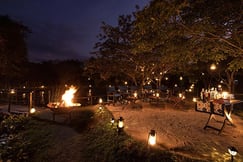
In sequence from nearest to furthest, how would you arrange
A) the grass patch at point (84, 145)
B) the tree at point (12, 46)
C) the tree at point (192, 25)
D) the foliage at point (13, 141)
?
the grass patch at point (84, 145) < the tree at point (192, 25) < the foliage at point (13, 141) < the tree at point (12, 46)

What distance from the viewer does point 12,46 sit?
1227 cm

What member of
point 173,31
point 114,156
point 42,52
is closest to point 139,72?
point 173,31

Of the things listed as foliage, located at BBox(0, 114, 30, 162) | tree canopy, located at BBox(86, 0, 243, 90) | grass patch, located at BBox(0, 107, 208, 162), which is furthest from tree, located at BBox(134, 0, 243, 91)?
foliage, located at BBox(0, 114, 30, 162)

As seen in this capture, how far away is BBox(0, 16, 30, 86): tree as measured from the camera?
37.6 ft

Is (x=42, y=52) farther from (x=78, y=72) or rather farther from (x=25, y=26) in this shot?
(x=25, y=26)

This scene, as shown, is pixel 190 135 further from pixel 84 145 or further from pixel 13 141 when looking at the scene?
pixel 13 141

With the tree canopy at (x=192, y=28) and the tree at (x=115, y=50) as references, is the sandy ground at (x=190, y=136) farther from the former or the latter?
the tree at (x=115, y=50)

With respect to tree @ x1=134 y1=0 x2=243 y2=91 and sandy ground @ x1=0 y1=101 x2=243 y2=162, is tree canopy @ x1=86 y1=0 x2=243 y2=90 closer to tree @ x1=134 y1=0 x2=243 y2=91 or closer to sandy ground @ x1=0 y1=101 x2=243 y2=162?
tree @ x1=134 y1=0 x2=243 y2=91

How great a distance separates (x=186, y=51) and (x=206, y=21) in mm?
1226

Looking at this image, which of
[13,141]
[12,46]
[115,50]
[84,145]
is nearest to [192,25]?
[84,145]

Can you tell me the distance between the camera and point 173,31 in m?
4.06

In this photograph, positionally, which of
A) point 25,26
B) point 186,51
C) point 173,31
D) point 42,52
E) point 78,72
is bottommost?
point 186,51

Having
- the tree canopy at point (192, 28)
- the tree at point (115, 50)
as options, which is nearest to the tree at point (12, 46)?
the tree at point (115, 50)

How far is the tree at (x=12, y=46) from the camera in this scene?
11445 millimetres
